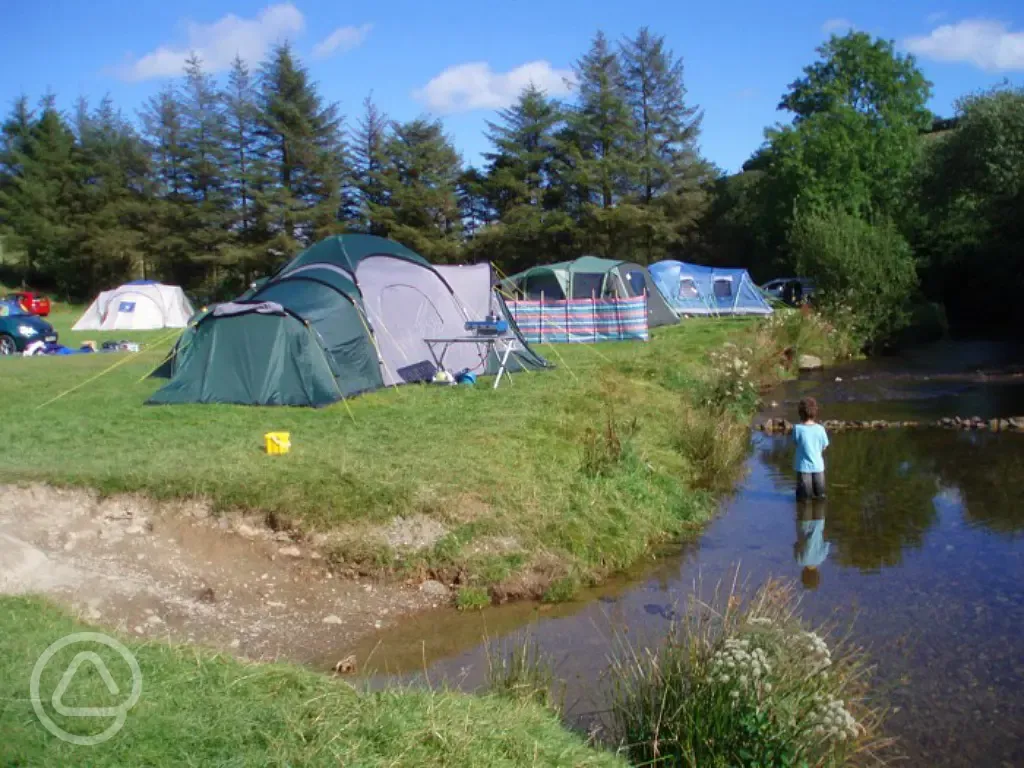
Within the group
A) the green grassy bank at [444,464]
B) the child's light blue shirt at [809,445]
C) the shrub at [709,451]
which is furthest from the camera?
the shrub at [709,451]

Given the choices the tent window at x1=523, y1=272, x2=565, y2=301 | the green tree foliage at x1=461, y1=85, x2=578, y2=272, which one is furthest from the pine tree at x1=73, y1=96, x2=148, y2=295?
the tent window at x1=523, y1=272, x2=565, y2=301

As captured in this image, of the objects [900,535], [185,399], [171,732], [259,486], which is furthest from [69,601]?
[900,535]

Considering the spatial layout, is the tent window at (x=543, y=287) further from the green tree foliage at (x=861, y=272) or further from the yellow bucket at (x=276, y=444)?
the yellow bucket at (x=276, y=444)

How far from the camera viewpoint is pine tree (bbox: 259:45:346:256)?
42.5m

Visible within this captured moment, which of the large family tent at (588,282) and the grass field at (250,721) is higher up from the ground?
the large family tent at (588,282)

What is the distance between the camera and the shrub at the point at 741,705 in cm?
482

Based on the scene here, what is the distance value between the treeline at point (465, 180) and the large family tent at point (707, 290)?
20.0ft

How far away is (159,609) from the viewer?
718 cm

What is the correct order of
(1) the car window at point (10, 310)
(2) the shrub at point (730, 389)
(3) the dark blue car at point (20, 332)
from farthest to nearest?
(1) the car window at point (10, 310), (3) the dark blue car at point (20, 332), (2) the shrub at point (730, 389)

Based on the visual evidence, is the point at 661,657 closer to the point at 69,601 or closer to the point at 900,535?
the point at 69,601

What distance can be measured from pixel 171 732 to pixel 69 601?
315 cm

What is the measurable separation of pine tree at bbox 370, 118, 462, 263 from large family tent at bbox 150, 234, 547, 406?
2755cm

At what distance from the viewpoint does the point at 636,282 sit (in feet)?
95.5

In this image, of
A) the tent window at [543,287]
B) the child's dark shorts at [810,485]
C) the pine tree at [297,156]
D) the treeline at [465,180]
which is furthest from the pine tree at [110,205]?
the child's dark shorts at [810,485]
